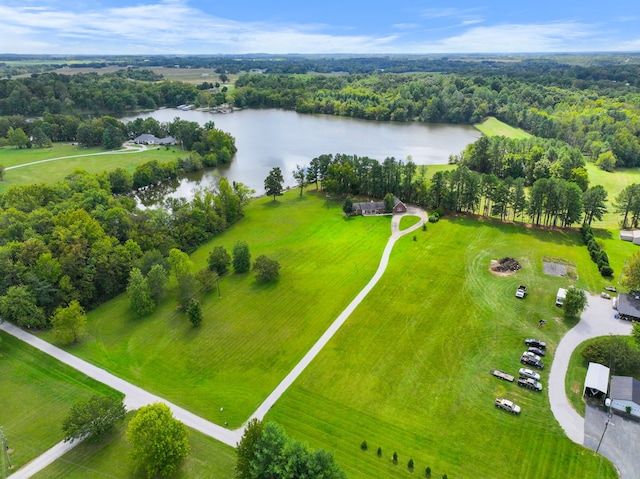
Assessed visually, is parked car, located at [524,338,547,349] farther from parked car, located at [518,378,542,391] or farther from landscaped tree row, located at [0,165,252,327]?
landscaped tree row, located at [0,165,252,327]

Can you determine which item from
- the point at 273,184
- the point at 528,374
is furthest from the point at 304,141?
the point at 528,374

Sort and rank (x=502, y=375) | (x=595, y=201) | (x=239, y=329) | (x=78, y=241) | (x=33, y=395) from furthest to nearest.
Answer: (x=595, y=201), (x=78, y=241), (x=239, y=329), (x=502, y=375), (x=33, y=395)

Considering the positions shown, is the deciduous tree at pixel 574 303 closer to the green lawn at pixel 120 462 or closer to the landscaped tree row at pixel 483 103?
the green lawn at pixel 120 462

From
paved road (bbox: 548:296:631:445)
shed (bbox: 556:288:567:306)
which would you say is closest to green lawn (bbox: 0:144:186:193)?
shed (bbox: 556:288:567:306)

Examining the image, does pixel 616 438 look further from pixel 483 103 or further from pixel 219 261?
pixel 483 103

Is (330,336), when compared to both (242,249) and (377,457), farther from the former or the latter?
(242,249)

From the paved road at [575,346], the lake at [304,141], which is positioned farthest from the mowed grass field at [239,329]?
the lake at [304,141]

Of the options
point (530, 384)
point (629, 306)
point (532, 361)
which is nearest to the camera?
point (530, 384)

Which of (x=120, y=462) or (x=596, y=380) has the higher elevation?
(x=596, y=380)
